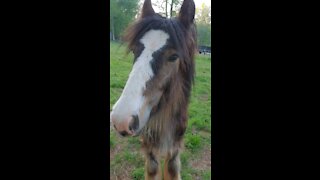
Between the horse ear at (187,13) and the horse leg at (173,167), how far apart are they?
1.81 ft

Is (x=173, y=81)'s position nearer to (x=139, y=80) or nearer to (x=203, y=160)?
(x=139, y=80)

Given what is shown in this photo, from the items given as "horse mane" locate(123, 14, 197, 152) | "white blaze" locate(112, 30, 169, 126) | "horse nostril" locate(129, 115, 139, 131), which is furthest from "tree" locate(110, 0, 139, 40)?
"horse nostril" locate(129, 115, 139, 131)

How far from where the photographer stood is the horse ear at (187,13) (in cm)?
113

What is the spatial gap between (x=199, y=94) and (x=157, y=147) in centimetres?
29

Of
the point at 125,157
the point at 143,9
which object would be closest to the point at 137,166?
the point at 125,157

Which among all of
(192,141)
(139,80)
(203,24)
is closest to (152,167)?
(192,141)

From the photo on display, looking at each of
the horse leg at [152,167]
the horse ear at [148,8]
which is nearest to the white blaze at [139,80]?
the horse ear at [148,8]

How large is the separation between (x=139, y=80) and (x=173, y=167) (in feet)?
1.47

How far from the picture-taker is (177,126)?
1.26 metres

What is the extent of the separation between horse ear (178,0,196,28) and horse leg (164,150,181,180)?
1.81ft

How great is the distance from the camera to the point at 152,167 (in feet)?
4.13
